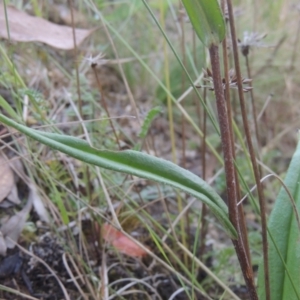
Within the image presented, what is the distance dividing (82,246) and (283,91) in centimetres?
104

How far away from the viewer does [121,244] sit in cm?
87

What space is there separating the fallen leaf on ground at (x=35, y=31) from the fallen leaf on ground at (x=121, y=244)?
36 cm

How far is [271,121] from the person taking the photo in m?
1.58

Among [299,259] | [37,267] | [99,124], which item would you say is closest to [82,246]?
[37,267]

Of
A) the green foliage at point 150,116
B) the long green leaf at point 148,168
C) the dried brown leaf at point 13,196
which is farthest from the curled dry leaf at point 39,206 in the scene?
the long green leaf at point 148,168

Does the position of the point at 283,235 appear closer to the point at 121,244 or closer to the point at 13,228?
the point at 121,244

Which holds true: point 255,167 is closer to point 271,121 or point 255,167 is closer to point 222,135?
point 222,135

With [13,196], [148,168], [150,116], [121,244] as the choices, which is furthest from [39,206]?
[148,168]

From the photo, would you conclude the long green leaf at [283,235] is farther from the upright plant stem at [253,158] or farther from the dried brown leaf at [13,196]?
the dried brown leaf at [13,196]

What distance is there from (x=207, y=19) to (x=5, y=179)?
49cm

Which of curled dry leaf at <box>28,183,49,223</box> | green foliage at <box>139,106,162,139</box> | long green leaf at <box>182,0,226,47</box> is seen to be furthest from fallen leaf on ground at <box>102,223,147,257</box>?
long green leaf at <box>182,0,226,47</box>

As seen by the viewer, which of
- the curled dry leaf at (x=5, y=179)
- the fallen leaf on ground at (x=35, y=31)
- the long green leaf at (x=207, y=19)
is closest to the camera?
the long green leaf at (x=207, y=19)

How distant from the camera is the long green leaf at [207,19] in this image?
471 millimetres

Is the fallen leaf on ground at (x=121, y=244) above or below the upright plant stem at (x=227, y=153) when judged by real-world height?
below
